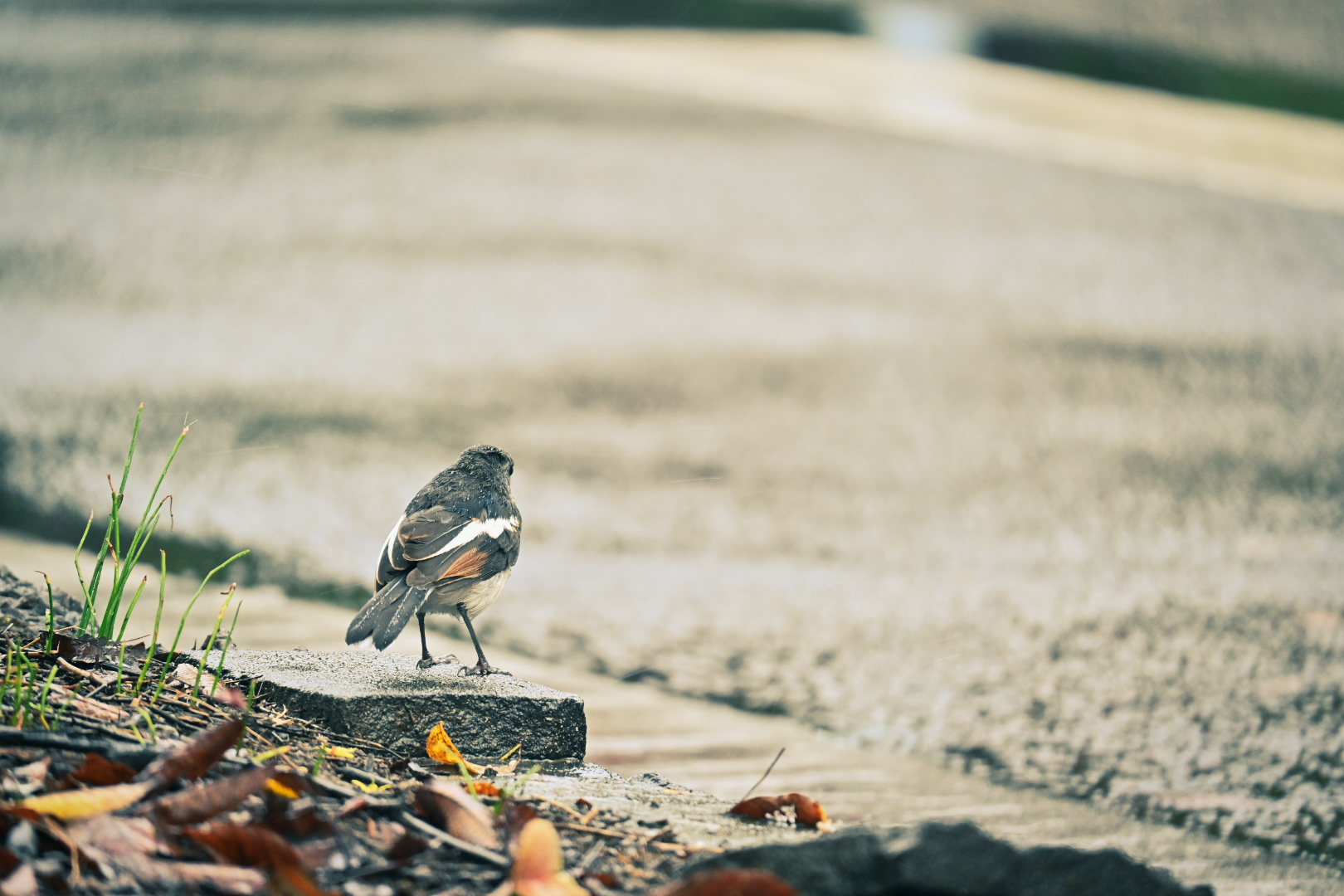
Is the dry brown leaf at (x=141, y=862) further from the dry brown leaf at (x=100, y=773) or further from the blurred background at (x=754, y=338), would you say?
the blurred background at (x=754, y=338)

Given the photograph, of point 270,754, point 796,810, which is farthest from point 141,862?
point 796,810

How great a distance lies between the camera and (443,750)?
2.18 m

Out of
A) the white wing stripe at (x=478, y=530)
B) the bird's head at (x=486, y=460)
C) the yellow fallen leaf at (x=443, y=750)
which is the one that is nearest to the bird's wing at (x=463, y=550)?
the white wing stripe at (x=478, y=530)

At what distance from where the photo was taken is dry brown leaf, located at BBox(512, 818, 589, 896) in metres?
1.56

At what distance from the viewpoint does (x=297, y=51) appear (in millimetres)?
9820

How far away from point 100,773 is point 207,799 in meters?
0.17

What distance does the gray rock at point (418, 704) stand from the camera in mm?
2229

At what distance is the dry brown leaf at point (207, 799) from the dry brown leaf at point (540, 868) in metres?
0.39

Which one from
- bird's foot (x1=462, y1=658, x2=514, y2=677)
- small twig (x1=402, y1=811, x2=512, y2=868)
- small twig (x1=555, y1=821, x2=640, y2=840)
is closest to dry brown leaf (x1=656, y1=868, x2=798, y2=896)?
small twig (x1=402, y1=811, x2=512, y2=868)

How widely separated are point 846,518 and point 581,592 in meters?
1.27

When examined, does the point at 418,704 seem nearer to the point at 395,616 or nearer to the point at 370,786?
the point at 395,616

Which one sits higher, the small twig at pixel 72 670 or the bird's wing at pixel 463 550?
the bird's wing at pixel 463 550

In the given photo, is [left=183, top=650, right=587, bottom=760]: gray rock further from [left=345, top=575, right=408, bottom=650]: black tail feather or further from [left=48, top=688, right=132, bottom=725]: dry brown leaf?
[left=48, top=688, right=132, bottom=725]: dry brown leaf

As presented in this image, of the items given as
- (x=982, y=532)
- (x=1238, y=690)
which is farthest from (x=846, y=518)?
(x=1238, y=690)
